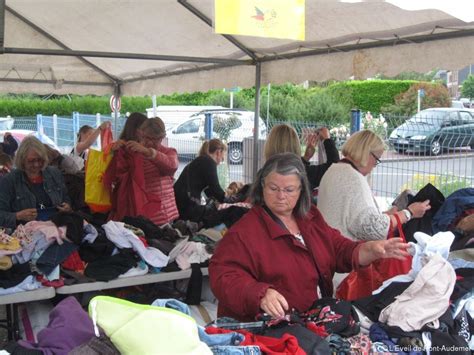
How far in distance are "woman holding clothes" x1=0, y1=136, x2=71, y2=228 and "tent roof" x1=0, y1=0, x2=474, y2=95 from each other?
1.25 m

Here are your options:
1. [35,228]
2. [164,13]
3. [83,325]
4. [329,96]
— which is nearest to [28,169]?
[35,228]

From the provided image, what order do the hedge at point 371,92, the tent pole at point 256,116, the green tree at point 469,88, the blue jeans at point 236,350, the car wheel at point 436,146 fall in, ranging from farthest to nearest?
1. the green tree at point 469,88
2. the hedge at point 371,92
3. the tent pole at point 256,116
4. the car wheel at point 436,146
5. the blue jeans at point 236,350

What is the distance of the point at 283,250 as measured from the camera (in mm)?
2211

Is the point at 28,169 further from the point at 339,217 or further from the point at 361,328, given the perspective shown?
the point at 361,328

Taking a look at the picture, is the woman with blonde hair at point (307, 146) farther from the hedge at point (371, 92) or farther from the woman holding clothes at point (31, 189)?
the hedge at point (371, 92)

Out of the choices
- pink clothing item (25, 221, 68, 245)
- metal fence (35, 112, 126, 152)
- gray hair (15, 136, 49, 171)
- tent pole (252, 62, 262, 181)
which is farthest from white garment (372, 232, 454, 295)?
metal fence (35, 112, 126, 152)

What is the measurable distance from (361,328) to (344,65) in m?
3.25

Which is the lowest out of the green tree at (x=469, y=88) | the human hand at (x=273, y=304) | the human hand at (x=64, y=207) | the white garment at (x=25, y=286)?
the white garment at (x=25, y=286)

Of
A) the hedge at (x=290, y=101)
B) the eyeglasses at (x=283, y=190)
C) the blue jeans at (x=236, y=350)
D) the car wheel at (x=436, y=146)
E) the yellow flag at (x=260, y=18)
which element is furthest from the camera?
the hedge at (x=290, y=101)

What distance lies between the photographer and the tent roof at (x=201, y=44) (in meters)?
4.02

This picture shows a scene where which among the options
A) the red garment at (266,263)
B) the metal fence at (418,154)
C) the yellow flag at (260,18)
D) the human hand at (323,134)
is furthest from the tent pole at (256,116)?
the red garment at (266,263)

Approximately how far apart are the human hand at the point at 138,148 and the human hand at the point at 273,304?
7.68 ft

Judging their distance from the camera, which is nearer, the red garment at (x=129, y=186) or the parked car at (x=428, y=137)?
the red garment at (x=129, y=186)

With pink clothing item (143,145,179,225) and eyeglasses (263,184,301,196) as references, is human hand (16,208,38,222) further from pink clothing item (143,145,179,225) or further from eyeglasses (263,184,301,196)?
eyeglasses (263,184,301,196)
